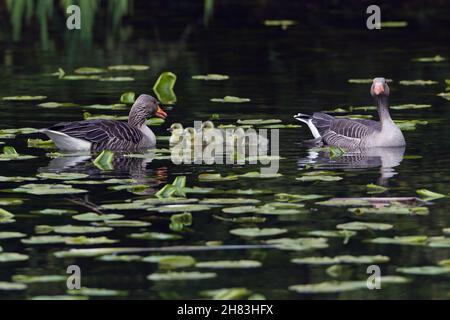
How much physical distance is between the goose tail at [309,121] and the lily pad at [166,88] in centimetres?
294

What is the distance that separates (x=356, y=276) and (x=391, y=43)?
59.5 feet

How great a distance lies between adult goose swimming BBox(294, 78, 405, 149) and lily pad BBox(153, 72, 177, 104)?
340cm

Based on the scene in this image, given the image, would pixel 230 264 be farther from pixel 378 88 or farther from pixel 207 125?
pixel 378 88

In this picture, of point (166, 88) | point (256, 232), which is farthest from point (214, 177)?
point (166, 88)

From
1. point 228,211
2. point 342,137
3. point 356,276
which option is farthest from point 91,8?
point 356,276

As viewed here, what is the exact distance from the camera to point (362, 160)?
16.7 meters

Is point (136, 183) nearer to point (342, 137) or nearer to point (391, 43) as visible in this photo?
point (342, 137)

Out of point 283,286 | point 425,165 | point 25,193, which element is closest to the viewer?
point 283,286

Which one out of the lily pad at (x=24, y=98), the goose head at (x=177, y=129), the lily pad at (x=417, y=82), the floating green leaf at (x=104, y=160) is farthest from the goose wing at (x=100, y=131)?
the lily pad at (x=417, y=82)

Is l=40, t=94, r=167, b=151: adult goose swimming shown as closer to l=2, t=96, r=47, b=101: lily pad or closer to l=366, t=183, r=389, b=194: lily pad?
l=2, t=96, r=47, b=101: lily pad

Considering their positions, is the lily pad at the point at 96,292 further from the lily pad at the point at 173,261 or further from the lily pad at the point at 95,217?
the lily pad at the point at 95,217

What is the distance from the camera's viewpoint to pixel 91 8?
32156 millimetres

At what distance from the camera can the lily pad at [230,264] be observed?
11.0 m

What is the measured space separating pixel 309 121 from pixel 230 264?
24.8 ft
